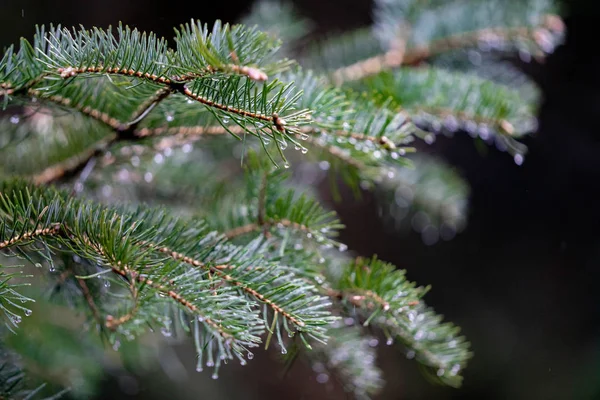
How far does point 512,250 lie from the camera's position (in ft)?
5.32

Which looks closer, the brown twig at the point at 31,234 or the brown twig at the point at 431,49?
the brown twig at the point at 31,234

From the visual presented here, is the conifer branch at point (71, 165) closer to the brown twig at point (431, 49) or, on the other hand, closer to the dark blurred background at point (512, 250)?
the brown twig at point (431, 49)

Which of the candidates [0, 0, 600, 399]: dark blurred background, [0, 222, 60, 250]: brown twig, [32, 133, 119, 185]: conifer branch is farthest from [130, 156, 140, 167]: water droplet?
[0, 0, 600, 399]: dark blurred background

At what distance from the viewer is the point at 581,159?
154 centimetres

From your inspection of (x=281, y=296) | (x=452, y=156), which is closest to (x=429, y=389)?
(x=452, y=156)

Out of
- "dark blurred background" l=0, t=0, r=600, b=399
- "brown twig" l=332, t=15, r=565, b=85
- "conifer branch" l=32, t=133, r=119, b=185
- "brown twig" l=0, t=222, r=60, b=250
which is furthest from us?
"dark blurred background" l=0, t=0, r=600, b=399

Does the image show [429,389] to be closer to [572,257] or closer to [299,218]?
[572,257]

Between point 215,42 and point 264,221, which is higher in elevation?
point 215,42

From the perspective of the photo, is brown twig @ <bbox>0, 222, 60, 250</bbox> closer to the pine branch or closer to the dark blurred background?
the pine branch

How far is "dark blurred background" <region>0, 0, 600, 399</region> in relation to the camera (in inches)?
59.1

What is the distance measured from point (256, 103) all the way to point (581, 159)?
1.45m

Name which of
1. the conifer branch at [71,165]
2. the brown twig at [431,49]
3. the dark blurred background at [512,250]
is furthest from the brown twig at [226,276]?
the dark blurred background at [512,250]

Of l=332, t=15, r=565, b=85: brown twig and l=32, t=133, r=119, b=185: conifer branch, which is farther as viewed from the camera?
l=332, t=15, r=565, b=85: brown twig

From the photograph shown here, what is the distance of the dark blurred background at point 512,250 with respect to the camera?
1500 mm
